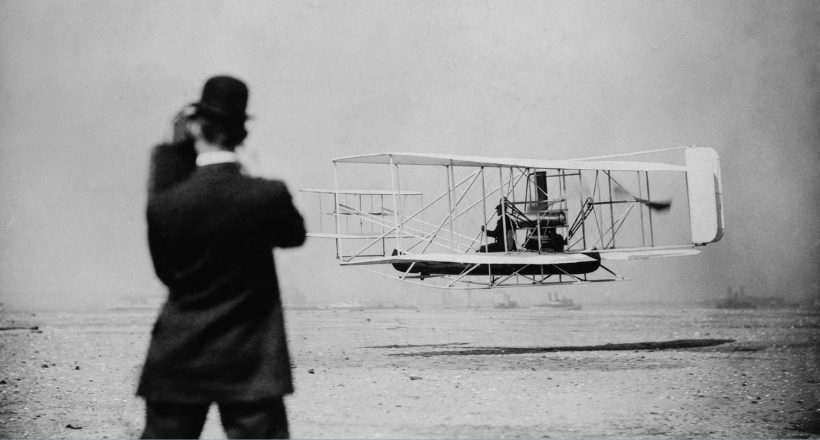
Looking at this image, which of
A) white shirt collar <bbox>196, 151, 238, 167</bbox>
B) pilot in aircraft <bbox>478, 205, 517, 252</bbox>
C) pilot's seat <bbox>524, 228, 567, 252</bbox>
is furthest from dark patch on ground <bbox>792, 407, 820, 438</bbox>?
pilot in aircraft <bbox>478, 205, 517, 252</bbox>

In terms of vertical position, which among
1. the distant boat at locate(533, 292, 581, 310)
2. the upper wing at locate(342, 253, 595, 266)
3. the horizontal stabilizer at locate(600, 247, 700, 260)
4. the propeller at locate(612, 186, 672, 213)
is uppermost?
the propeller at locate(612, 186, 672, 213)

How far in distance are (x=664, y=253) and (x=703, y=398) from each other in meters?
6.36

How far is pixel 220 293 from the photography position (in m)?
2.44

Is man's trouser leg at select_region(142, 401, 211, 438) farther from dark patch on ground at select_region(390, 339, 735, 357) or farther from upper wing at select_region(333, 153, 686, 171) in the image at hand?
dark patch on ground at select_region(390, 339, 735, 357)

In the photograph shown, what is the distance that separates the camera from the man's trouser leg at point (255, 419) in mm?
2400

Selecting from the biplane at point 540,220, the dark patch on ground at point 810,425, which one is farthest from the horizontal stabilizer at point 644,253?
the dark patch on ground at point 810,425

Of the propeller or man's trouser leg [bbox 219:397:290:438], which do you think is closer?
man's trouser leg [bbox 219:397:290:438]

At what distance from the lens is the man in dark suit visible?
2430 millimetres

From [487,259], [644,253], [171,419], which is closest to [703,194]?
[644,253]

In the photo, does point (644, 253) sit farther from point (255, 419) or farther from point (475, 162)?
point (255, 419)

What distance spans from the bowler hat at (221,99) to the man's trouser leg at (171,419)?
1013 mm

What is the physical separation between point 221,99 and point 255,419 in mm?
1108

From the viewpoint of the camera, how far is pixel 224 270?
2.45 meters

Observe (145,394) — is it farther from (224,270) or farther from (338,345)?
(338,345)
